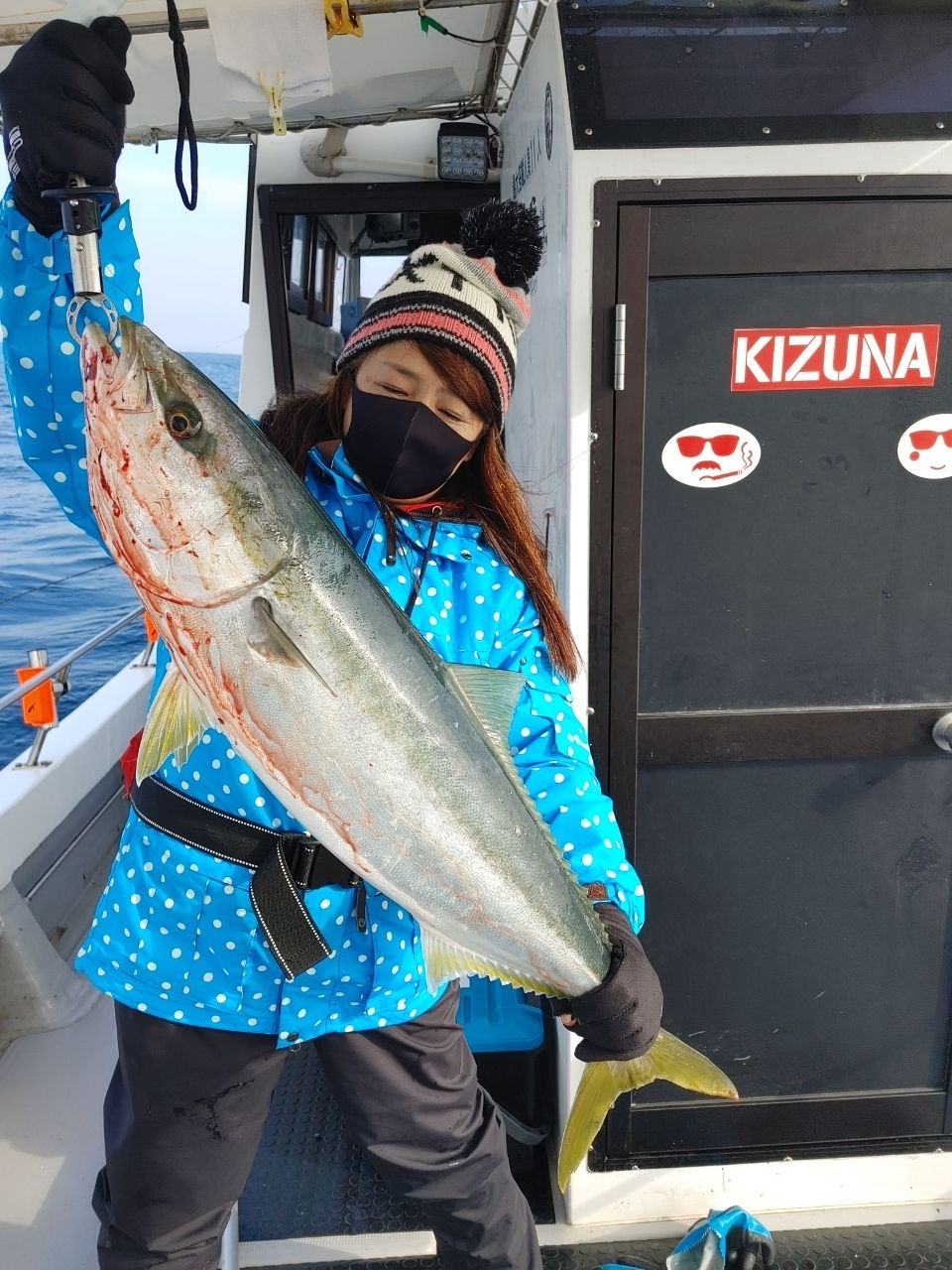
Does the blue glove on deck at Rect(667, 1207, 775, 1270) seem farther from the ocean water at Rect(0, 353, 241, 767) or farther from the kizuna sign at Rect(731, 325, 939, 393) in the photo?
the ocean water at Rect(0, 353, 241, 767)

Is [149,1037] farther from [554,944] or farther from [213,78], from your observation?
[213,78]

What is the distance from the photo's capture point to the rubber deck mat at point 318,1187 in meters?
2.84

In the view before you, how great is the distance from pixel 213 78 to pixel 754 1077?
4.11m

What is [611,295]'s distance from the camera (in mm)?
2385

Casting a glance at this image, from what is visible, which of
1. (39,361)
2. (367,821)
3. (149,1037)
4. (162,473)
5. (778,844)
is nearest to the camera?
(162,473)

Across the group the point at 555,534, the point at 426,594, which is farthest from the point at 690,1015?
the point at 426,594

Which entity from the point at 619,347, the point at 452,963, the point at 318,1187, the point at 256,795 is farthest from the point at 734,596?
the point at 318,1187

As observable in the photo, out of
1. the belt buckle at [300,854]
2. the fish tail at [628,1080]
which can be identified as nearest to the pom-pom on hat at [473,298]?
the belt buckle at [300,854]

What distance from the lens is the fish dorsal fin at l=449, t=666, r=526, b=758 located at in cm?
165

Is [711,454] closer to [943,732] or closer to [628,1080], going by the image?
[943,732]

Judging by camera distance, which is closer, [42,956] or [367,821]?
[367,821]

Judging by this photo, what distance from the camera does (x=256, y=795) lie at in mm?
1768

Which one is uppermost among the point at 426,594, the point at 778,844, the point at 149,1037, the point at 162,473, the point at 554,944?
the point at 162,473

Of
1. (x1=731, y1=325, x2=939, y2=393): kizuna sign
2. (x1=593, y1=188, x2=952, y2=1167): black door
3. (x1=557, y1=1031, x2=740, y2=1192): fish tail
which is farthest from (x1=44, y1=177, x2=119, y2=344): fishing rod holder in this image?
(x1=557, y1=1031, x2=740, y2=1192): fish tail
